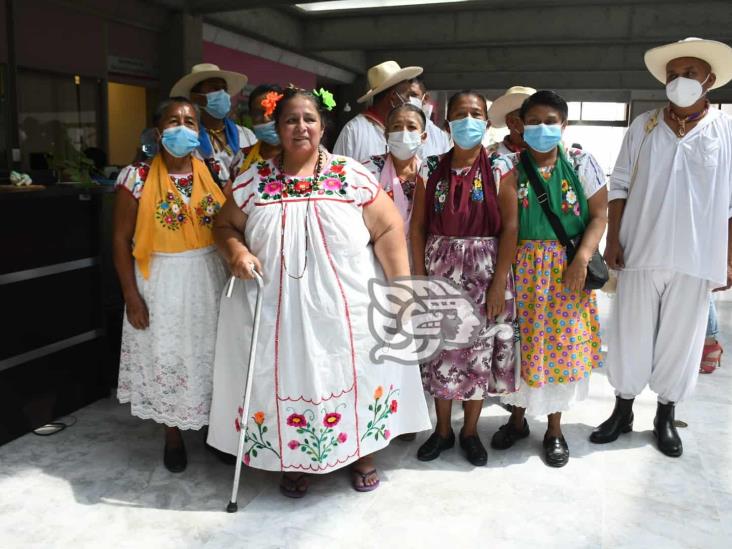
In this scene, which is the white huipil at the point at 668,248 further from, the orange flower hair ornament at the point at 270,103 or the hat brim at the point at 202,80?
the hat brim at the point at 202,80

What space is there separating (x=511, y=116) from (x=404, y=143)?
0.98m

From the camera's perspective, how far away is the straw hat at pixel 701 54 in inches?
112

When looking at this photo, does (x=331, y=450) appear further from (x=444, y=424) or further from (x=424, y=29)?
(x=424, y=29)

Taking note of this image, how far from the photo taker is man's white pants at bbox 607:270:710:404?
3084 millimetres

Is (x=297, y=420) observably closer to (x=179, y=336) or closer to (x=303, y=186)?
(x=179, y=336)

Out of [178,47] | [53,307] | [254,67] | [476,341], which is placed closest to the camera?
[476,341]

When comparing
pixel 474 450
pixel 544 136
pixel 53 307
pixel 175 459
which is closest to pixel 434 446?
pixel 474 450

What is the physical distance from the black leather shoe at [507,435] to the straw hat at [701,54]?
1.83 metres

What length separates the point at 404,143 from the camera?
3023 millimetres

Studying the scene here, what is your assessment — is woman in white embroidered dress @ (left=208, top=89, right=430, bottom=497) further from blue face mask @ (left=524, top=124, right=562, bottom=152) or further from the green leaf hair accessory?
blue face mask @ (left=524, top=124, right=562, bottom=152)

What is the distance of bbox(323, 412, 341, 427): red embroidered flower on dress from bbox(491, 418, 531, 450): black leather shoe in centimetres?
95

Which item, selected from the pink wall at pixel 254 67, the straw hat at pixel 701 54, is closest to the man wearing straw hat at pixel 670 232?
the straw hat at pixel 701 54

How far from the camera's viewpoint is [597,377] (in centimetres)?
422

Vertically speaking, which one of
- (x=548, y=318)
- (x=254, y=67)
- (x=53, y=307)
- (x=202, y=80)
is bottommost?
(x=53, y=307)
